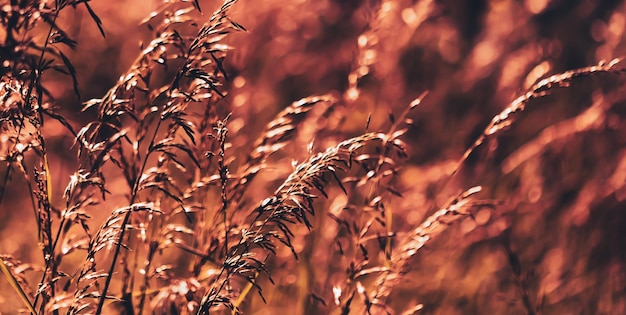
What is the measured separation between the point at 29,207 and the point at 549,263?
192cm

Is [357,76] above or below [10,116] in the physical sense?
above

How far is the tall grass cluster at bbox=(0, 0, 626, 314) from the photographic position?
1.38 meters

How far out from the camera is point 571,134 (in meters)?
2.45

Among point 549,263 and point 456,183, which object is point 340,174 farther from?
point 549,263

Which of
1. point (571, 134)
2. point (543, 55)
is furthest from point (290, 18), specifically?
point (571, 134)

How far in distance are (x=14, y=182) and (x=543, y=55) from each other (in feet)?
7.31

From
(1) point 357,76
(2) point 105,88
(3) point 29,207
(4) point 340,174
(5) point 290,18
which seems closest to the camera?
(1) point 357,76

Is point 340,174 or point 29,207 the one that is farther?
point 340,174

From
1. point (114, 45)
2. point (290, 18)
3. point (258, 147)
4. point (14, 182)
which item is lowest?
point (258, 147)

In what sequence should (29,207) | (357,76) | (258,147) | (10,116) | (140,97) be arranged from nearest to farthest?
(10,116) → (258,147) → (357,76) → (29,207) → (140,97)

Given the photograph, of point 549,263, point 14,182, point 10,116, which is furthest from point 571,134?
point 14,182

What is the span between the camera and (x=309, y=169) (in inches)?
53.2

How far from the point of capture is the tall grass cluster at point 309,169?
1.38m

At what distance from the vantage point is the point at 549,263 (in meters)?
2.60
